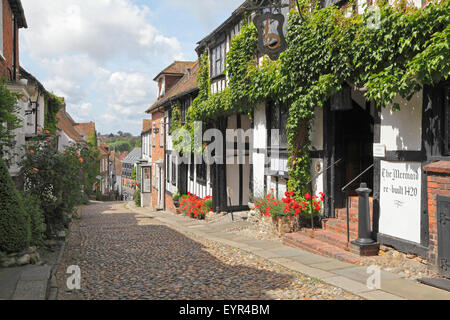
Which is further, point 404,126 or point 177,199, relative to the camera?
point 177,199

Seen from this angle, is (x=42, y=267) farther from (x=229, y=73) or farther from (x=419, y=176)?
(x=229, y=73)

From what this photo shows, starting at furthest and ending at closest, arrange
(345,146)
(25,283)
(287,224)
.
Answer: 1. (287,224)
2. (345,146)
3. (25,283)

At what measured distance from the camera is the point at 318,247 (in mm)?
7984

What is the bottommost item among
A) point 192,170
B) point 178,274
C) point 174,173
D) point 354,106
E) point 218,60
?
point 178,274

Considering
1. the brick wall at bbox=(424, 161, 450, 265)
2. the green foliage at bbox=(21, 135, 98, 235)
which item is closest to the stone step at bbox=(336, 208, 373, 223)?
the brick wall at bbox=(424, 161, 450, 265)

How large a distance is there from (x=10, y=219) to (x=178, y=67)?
71.0 ft

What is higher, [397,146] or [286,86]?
[286,86]

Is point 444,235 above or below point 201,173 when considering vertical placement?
below

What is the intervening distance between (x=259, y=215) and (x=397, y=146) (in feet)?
15.4

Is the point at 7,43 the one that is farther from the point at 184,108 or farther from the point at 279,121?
the point at 184,108

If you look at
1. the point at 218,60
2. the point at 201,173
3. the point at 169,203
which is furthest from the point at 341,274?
the point at 169,203

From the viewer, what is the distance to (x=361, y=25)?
732 centimetres

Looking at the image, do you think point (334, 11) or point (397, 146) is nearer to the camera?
point (397, 146)
